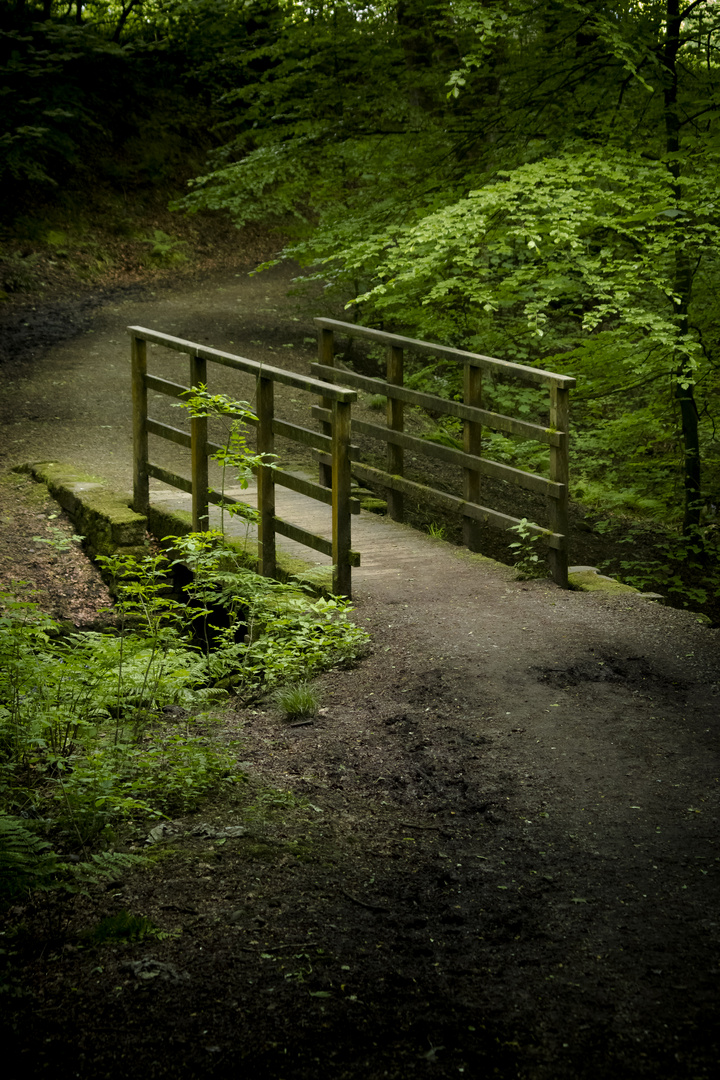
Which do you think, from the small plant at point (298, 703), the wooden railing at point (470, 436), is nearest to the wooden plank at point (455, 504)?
the wooden railing at point (470, 436)

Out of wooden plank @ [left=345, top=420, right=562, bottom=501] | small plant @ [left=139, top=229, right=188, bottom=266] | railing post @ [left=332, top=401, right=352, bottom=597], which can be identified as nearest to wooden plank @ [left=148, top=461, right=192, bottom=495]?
wooden plank @ [left=345, top=420, right=562, bottom=501]

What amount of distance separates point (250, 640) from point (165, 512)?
2.68 metres

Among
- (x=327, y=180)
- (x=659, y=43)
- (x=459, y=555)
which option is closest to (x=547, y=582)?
(x=459, y=555)

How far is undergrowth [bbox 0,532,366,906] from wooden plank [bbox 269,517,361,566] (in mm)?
310

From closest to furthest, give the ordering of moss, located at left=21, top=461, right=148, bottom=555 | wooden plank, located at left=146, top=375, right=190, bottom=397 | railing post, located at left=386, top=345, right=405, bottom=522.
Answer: wooden plank, located at left=146, top=375, right=190, bottom=397 → moss, located at left=21, top=461, right=148, bottom=555 → railing post, located at left=386, top=345, right=405, bottom=522

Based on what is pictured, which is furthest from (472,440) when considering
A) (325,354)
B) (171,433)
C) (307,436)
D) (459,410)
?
(171,433)

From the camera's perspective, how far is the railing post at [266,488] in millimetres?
6645

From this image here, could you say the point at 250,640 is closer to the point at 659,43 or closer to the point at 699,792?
the point at 699,792

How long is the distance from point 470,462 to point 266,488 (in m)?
1.74

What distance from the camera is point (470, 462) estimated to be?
24.2ft

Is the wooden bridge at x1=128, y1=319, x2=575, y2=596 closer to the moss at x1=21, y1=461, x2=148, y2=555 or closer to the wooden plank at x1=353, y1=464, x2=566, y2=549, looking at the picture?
the wooden plank at x1=353, y1=464, x2=566, y2=549

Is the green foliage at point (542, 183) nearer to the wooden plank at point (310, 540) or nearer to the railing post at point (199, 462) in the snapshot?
the railing post at point (199, 462)

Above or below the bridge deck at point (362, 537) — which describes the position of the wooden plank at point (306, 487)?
above

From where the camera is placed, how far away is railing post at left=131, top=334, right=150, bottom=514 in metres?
8.18
